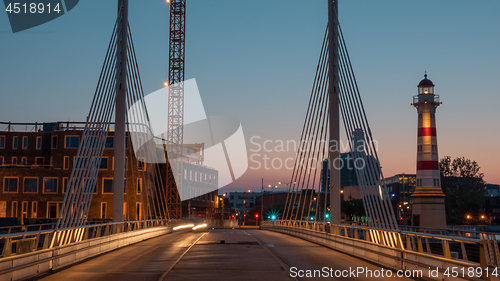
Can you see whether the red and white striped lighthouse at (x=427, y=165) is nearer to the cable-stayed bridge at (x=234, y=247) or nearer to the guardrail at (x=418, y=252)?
the cable-stayed bridge at (x=234, y=247)

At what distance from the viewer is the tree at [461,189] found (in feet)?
341

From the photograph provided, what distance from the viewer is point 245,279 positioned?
14711 millimetres

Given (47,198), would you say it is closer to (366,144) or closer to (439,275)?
(366,144)

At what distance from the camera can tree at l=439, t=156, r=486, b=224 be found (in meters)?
104

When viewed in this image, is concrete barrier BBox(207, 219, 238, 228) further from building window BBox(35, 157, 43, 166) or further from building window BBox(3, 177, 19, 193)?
building window BBox(3, 177, 19, 193)

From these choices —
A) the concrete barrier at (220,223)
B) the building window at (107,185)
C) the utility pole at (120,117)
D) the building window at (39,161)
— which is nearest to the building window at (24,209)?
the building window at (39,161)

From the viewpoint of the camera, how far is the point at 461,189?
354 ft

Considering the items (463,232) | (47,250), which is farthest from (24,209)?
(47,250)

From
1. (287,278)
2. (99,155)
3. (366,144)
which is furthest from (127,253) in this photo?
(366,144)

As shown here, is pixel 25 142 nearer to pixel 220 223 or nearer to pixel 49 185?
pixel 49 185

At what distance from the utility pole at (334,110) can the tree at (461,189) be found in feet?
265

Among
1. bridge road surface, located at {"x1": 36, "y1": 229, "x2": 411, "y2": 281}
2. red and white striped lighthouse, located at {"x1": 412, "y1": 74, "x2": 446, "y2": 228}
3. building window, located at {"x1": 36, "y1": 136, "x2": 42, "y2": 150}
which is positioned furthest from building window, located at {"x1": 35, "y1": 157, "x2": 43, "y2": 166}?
bridge road surface, located at {"x1": 36, "y1": 229, "x2": 411, "y2": 281}

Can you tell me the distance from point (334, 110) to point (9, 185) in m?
56.1

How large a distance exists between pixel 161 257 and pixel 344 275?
8.48 meters
